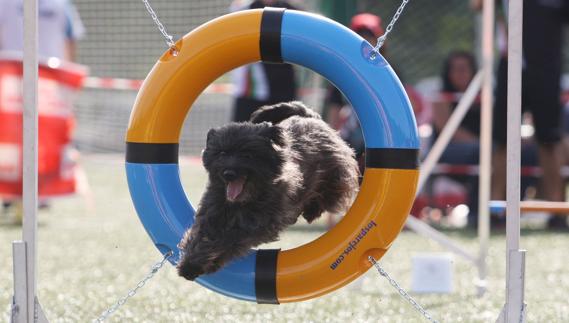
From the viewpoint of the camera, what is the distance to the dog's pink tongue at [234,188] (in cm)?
370

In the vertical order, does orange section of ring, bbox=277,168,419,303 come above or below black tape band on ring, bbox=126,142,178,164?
below

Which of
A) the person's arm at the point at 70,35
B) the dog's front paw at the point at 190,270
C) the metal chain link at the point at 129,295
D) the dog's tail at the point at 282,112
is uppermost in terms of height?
the person's arm at the point at 70,35

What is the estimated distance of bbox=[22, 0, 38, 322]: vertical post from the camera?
370 cm

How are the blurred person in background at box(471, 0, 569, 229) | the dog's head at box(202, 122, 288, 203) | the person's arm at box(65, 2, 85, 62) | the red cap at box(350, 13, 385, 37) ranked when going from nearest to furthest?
1. the dog's head at box(202, 122, 288, 203)
2. the red cap at box(350, 13, 385, 37)
3. the blurred person in background at box(471, 0, 569, 229)
4. the person's arm at box(65, 2, 85, 62)

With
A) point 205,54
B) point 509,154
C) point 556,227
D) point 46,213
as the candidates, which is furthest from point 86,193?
point 509,154

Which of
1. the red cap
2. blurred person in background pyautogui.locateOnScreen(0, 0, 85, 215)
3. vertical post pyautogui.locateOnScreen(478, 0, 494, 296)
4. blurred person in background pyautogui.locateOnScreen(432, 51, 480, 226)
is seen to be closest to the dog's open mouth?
vertical post pyautogui.locateOnScreen(478, 0, 494, 296)

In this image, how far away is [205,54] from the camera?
3.91 meters

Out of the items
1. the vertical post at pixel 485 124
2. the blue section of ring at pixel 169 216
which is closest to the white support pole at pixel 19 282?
the blue section of ring at pixel 169 216

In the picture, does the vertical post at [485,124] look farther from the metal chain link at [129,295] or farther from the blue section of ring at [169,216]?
the metal chain link at [129,295]

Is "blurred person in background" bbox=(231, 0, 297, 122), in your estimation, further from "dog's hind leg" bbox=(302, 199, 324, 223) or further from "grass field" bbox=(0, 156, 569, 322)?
"dog's hind leg" bbox=(302, 199, 324, 223)

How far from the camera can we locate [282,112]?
452cm

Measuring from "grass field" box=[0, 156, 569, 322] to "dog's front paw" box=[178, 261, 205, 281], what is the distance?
91cm

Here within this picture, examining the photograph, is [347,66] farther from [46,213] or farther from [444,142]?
[46,213]

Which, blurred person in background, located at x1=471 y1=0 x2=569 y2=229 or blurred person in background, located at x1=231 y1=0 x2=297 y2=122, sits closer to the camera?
blurred person in background, located at x1=231 y1=0 x2=297 y2=122
